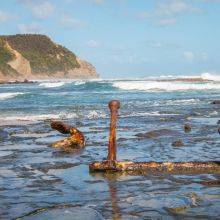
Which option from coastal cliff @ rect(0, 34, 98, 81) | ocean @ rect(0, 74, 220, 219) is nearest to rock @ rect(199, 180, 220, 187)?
ocean @ rect(0, 74, 220, 219)

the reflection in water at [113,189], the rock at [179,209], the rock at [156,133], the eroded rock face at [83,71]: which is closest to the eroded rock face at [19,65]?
the eroded rock face at [83,71]

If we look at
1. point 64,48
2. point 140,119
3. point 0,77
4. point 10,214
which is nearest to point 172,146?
point 10,214

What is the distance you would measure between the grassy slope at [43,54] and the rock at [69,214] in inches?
5649

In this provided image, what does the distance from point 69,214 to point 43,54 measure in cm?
15530

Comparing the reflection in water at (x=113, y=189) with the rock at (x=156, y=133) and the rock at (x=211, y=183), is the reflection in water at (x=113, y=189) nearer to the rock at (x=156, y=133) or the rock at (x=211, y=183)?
the rock at (x=211, y=183)

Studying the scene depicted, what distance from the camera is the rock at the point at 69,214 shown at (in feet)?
19.3

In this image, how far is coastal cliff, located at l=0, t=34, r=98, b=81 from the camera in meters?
146

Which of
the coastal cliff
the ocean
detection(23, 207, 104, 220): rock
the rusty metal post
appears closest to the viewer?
detection(23, 207, 104, 220): rock

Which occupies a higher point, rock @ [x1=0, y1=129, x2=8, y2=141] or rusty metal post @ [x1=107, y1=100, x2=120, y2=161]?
rusty metal post @ [x1=107, y1=100, x2=120, y2=161]

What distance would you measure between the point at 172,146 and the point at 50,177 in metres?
4.02

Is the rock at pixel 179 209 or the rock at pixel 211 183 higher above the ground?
the rock at pixel 211 183

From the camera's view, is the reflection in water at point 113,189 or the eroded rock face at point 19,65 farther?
the eroded rock face at point 19,65

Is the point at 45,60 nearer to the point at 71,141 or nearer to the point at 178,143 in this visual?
the point at 71,141

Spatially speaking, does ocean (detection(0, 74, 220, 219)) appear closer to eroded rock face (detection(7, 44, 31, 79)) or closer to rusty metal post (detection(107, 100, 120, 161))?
rusty metal post (detection(107, 100, 120, 161))
